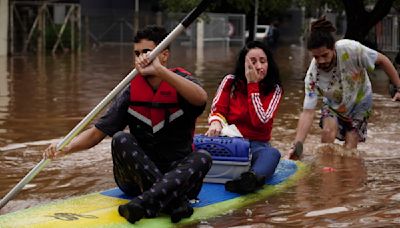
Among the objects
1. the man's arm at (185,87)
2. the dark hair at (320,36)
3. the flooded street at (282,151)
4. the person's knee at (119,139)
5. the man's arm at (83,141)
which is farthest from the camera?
the dark hair at (320,36)

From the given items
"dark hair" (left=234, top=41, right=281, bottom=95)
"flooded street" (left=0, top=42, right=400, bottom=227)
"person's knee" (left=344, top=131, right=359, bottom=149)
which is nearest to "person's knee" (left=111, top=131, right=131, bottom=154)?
"flooded street" (left=0, top=42, right=400, bottom=227)

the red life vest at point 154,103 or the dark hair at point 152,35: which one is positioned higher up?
the dark hair at point 152,35

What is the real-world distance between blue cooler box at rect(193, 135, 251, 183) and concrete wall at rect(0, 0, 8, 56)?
23.8 m

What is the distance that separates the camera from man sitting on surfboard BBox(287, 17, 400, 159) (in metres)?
7.15

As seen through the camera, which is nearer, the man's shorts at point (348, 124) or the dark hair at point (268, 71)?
the dark hair at point (268, 71)

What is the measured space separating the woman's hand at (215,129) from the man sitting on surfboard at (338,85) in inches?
41.2

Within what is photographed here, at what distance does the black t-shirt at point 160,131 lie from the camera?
5.29 meters

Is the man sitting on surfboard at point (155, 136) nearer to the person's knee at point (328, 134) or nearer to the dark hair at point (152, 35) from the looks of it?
the dark hair at point (152, 35)

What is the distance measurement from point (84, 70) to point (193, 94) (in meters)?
16.9

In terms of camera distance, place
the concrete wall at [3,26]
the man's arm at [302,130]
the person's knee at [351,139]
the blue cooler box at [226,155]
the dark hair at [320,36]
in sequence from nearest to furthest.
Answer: the blue cooler box at [226,155]
the dark hair at [320,36]
the man's arm at [302,130]
the person's knee at [351,139]
the concrete wall at [3,26]

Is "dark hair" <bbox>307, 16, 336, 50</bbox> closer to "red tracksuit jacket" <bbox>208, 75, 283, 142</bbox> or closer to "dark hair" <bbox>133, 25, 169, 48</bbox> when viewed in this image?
"red tracksuit jacket" <bbox>208, 75, 283, 142</bbox>

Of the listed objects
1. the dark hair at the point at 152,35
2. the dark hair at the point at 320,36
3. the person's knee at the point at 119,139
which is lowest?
the person's knee at the point at 119,139

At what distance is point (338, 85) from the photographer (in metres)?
7.61

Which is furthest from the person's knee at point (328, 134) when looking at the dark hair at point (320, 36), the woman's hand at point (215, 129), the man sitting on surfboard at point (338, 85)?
the woman's hand at point (215, 129)
